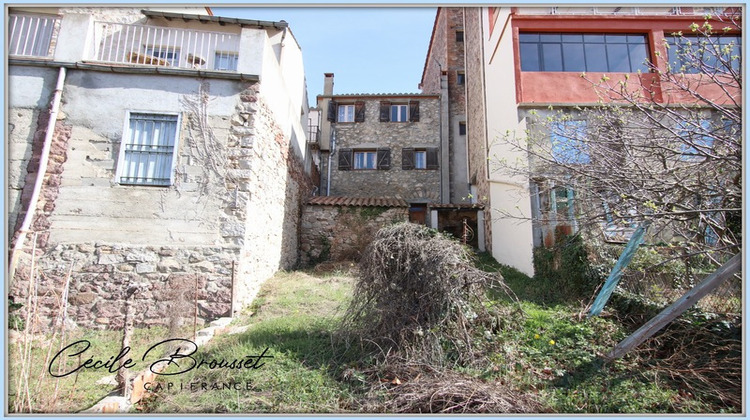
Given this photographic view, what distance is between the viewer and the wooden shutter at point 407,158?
1538cm

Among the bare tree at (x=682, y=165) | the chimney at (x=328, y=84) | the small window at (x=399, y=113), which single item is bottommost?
the bare tree at (x=682, y=165)

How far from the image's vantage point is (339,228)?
11.0 meters

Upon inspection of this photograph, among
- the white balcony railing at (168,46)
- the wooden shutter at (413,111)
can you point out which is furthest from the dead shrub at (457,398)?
the wooden shutter at (413,111)

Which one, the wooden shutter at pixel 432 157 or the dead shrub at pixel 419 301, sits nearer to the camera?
the dead shrub at pixel 419 301

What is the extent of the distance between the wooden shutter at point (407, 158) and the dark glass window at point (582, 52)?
7.11 metres

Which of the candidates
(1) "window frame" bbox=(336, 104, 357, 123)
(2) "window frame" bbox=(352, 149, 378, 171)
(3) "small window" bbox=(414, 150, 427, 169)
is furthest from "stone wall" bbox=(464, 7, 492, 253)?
(1) "window frame" bbox=(336, 104, 357, 123)

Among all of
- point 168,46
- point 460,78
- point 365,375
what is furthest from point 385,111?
point 365,375

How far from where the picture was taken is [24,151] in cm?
600

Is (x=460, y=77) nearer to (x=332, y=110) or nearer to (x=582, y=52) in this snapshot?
(x=332, y=110)

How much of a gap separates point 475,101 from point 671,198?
9.94 meters

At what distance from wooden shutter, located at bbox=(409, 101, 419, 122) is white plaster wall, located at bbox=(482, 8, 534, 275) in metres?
4.62

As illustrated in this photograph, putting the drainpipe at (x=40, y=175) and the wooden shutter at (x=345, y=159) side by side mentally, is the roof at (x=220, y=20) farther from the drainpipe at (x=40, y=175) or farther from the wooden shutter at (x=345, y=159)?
the wooden shutter at (x=345, y=159)

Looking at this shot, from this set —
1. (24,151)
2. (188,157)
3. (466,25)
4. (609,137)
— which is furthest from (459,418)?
(466,25)

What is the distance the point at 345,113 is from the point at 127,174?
11.0m
